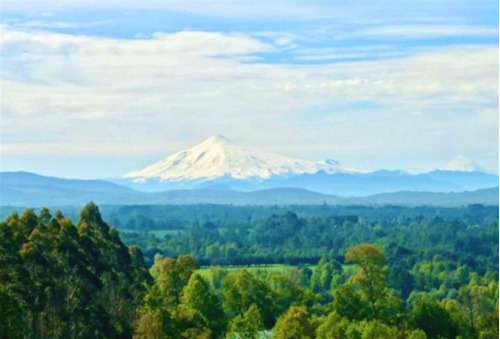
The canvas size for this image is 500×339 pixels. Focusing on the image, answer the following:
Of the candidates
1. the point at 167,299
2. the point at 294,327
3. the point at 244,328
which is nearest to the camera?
the point at 244,328

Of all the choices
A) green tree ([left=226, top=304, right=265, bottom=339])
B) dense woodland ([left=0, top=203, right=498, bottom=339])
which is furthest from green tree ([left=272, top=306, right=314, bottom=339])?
green tree ([left=226, top=304, right=265, bottom=339])

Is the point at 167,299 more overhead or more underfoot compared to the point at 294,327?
more overhead

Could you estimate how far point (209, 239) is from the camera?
546 ft

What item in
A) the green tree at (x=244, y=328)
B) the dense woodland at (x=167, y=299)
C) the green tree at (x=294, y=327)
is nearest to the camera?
the dense woodland at (x=167, y=299)

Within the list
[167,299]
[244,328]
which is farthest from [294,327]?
[167,299]

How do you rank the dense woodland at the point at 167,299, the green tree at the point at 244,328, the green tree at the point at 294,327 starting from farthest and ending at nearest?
the green tree at the point at 294,327 < the green tree at the point at 244,328 < the dense woodland at the point at 167,299

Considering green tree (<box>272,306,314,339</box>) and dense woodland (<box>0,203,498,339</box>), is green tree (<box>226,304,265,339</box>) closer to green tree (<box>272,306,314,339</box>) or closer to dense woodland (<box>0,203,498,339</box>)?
dense woodland (<box>0,203,498,339</box>)

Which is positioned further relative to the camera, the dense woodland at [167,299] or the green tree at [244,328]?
the green tree at [244,328]

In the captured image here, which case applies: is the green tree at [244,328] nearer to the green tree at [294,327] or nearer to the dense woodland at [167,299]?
the dense woodland at [167,299]

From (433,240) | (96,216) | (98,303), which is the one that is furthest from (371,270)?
(433,240)

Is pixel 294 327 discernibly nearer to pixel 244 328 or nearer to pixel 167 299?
pixel 244 328

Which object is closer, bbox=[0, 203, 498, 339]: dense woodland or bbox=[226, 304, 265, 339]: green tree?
bbox=[0, 203, 498, 339]: dense woodland

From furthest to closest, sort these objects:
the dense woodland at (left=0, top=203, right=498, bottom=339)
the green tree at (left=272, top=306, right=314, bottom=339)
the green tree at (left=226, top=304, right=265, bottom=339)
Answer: the green tree at (left=272, top=306, right=314, bottom=339), the green tree at (left=226, top=304, right=265, bottom=339), the dense woodland at (left=0, top=203, right=498, bottom=339)

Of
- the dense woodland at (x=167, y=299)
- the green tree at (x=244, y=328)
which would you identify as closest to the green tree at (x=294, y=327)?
the dense woodland at (x=167, y=299)
